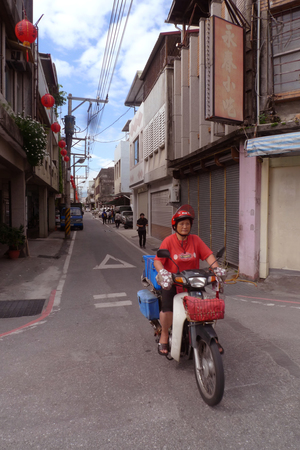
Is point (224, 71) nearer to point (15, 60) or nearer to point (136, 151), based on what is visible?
point (15, 60)

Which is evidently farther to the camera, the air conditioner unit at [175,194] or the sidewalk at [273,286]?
the air conditioner unit at [175,194]

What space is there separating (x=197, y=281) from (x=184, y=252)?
2.03 feet

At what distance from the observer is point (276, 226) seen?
8.87 m

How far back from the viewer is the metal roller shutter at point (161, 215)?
17.9 metres

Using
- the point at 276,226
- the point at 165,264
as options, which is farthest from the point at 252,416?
the point at 276,226

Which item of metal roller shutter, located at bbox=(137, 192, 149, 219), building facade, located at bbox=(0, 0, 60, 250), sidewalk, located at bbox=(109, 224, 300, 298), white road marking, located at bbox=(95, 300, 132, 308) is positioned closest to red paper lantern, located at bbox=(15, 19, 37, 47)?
building facade, located at bbox=(0, 0, 60, 250)

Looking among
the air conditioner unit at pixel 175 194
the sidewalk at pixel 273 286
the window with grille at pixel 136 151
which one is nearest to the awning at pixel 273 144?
the sidewalk at pixel 273 286

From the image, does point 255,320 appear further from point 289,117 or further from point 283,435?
point 289,117

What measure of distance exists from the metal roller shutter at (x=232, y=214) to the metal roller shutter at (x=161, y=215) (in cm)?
696

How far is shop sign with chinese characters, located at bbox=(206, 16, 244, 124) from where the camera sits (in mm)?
8344

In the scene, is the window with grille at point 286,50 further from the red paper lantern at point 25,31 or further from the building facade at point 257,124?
the red paper lantern at point 25,31

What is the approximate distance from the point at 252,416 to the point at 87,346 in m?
2.45

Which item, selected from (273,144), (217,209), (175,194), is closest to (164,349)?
(273,144)

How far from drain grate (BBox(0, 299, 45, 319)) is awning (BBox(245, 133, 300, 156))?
6.14 metres
